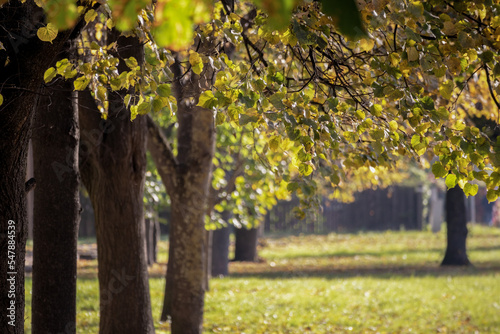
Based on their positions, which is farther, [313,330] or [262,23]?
[313,330]

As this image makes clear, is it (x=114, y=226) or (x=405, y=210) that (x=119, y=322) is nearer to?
(x=114, y=226)

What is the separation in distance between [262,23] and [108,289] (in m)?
3.18

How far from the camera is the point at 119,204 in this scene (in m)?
5.96

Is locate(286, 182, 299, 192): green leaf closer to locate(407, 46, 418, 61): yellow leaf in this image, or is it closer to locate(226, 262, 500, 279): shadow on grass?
locate(407, 46, 418, 61): yellow leaf

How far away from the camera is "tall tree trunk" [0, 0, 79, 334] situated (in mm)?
3846

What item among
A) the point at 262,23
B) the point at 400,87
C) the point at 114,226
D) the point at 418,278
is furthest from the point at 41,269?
the point at 418,278

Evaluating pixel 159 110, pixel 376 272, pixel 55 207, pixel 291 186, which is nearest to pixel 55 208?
pixel 55 207

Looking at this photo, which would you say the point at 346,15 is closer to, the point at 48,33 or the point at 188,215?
the point at 48,33

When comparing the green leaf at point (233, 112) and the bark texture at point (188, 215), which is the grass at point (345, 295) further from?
the green leaf at point (233, 112)

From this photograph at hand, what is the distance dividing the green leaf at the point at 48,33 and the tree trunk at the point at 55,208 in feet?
5.02

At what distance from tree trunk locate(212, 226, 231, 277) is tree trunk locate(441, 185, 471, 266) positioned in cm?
621

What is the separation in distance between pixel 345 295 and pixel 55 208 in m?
8.44

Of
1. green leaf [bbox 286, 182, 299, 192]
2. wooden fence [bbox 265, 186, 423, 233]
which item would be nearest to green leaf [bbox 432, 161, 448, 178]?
green leaf [bbox 286, 182, 299, 192]

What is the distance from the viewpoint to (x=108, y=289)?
6.02 m
